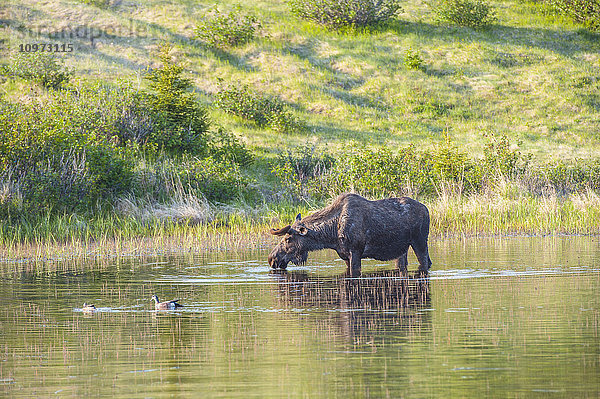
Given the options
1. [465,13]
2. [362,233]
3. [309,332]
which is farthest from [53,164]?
[465,13]

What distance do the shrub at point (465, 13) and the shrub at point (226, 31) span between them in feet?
43.8

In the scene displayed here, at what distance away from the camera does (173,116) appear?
140ft

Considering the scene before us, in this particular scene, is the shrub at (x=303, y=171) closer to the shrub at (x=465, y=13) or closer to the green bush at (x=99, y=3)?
the shrub at (x=465, y=13)

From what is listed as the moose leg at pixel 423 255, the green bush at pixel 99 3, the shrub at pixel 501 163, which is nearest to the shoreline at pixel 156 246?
the moose leg at pixel 423 255

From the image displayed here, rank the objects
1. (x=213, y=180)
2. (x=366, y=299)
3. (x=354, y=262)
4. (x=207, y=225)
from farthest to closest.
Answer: (x=213, y=180)
(x=207, y=225)
(x=354, y=262)
(x=366, y=299)

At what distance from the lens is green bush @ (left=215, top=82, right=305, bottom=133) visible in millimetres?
49375

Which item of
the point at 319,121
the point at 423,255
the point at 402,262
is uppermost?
the point at 423,255

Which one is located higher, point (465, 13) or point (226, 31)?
point (465, 13)

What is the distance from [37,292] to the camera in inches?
674

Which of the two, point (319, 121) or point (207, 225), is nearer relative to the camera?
point (207, 225)

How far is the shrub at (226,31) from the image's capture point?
60.3m

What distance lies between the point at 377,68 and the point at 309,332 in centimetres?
4745

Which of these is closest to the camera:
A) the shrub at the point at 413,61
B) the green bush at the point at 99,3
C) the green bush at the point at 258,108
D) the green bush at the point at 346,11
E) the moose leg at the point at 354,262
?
the moose leg at the point at 354,262

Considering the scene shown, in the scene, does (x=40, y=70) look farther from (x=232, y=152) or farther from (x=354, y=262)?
(x=354, y=262)
